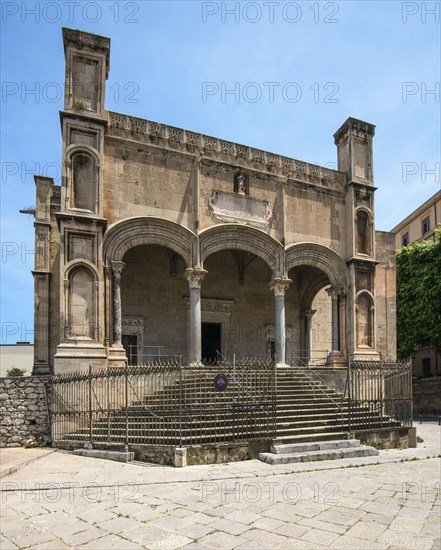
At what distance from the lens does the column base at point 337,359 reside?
17.0 metres

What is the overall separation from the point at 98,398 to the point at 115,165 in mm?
6961

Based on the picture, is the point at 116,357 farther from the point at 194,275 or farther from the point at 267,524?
the point at 267,524

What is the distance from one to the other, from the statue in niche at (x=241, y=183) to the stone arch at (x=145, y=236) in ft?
8.36

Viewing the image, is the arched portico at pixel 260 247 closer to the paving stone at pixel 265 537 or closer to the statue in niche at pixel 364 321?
the statue in niche at pixel 364 321

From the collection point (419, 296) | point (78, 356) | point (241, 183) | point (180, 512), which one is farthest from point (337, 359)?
point (419, 296)

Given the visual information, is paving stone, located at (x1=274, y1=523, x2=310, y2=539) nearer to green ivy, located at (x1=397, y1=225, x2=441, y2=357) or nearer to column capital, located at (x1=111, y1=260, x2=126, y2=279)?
column capital, located at (x1=111, y1=260, x2=126, y2=279)

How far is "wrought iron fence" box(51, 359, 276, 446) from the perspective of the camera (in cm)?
988

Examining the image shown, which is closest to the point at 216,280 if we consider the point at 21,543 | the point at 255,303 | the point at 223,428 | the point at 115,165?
the point at 255,303

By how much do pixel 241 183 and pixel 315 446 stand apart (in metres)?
9.25

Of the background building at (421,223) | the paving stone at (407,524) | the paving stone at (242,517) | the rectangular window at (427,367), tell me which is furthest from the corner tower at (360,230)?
the background building at (421,223)

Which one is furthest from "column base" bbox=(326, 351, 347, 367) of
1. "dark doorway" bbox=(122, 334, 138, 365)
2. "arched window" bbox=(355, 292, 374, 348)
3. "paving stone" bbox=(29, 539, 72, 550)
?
"paving stone" bbox=(29, 539, 72, 550)

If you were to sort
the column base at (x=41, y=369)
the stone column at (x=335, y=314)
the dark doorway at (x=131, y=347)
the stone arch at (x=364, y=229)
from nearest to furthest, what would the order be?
the column base at (x=41, y=369) → the dark doorway at (x=131, y=347) → the stone column at (x=335, y=314) → the stone arch at (x=364, y=229)

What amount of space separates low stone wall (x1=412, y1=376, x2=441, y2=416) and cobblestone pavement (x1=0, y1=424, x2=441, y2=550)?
19.9 metres

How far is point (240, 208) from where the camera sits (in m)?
16.1
